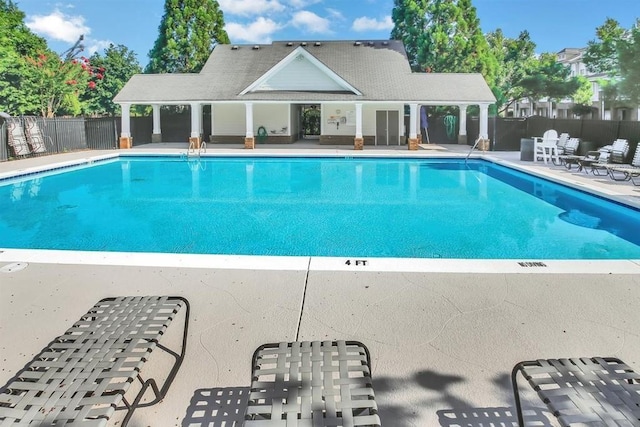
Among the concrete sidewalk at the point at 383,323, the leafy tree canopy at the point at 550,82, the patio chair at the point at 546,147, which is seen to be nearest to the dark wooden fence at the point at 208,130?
the patio chair at the point at 546,147

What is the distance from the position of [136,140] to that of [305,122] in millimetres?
11547

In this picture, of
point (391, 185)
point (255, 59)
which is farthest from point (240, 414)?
point (255, 59)

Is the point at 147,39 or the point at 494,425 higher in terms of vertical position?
the point at 147,39

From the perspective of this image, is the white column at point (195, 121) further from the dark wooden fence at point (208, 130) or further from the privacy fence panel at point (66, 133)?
the privacy fence panel at point (66, 133)

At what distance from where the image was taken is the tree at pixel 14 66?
91.4ft

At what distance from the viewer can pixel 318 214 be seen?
10.5 metres

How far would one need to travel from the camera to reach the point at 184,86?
86.1ft

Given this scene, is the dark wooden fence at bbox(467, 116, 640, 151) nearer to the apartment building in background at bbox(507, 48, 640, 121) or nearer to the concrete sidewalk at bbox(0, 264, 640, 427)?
the concrete sidewalk at bbox(0, 264, 640, 427)

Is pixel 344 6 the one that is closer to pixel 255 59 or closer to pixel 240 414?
pixel 255 59

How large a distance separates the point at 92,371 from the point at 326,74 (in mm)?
23684

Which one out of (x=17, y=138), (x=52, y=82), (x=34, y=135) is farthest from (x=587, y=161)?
(x=52, y=82)

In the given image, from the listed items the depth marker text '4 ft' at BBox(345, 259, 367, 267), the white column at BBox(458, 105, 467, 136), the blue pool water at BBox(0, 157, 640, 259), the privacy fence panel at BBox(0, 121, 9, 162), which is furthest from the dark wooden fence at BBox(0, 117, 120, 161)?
the white column at BBox(458, 105, 467, 136)

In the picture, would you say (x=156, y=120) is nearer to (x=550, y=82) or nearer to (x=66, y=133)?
(x=66, y=133)

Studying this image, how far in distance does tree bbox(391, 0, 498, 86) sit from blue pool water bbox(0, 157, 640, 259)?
17556 mm
